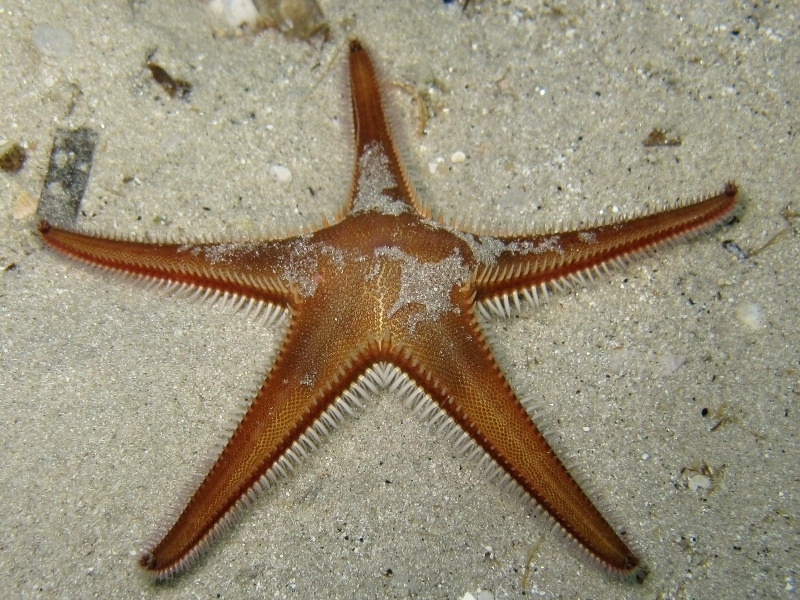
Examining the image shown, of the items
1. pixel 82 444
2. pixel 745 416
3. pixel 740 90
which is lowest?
pixel 82 444

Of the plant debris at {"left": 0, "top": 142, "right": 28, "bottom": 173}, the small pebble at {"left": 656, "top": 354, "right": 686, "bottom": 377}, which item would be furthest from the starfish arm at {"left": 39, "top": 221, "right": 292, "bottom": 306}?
the small pebble at {"left": 656, "top": 354, "right": 686, "bottom": 377}

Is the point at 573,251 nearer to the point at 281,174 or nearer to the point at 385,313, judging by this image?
the point at 385,313

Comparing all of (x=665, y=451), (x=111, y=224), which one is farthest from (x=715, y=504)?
(x=111, y=224)

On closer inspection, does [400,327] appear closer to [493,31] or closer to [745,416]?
[745,416]

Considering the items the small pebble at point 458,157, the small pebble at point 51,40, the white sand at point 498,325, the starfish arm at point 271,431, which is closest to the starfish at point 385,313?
the starfish arm at point 271,431

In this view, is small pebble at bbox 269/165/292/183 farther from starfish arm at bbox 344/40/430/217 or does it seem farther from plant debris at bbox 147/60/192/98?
plant debris at bbox 147/60/192/98
